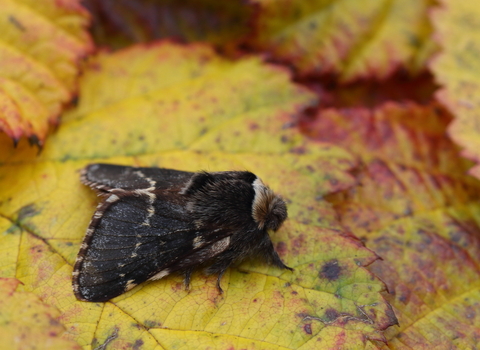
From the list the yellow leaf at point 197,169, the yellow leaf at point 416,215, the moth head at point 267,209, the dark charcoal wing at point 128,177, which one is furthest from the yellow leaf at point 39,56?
the yellow leaf at point 416,215

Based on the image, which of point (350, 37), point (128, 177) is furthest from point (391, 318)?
point (350, 37)

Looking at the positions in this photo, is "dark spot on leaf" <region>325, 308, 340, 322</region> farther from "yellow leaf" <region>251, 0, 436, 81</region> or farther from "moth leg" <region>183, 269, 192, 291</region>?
"yellow leaf" <region>251, 0, 436, 81</region>

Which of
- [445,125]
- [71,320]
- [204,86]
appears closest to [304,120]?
[204,86]

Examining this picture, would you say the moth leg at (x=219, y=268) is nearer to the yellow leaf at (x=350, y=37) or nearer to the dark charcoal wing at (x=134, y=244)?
the dark charcoal wing at (x=134, y=244)

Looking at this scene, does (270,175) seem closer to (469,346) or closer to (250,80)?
(250,80)

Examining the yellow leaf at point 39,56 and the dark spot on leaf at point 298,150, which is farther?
the dark spot on leaf at point 298,150

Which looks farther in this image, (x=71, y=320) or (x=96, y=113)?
(x=96, y=113)
